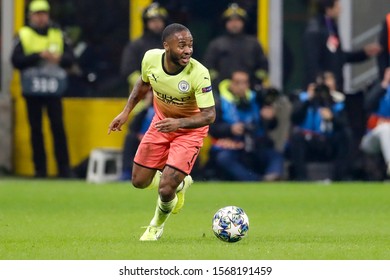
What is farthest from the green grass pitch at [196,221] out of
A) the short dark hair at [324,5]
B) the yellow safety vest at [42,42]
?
the short dark hair at [324,5]

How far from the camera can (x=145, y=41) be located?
828 inches

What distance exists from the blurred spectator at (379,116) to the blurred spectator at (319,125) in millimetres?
371

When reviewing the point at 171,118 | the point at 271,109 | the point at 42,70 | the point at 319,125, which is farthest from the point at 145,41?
the point at 171,118

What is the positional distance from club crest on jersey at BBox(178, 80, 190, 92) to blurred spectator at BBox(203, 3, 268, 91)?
27.4 feet

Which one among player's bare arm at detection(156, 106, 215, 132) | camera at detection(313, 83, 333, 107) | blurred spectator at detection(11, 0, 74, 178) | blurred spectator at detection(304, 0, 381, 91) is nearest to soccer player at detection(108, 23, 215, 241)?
player's bare arm at detection(156, 106, 215, 132)

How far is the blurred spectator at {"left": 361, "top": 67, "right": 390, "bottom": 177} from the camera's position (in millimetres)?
20312

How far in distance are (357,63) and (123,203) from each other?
5.89 m

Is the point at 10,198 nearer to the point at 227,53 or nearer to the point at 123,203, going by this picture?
the point at 123,203

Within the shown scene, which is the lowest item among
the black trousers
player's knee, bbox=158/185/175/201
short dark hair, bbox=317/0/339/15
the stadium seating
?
the stadium seating

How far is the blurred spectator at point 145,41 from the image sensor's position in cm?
2088

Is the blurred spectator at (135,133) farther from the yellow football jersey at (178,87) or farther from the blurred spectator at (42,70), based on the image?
the yellow football jersey at (178,87)

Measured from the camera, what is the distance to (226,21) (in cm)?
2141

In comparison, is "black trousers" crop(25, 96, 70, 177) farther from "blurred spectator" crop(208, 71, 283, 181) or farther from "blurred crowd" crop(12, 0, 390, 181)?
"blurred spectator" crop(208, 71, 283, 181)
